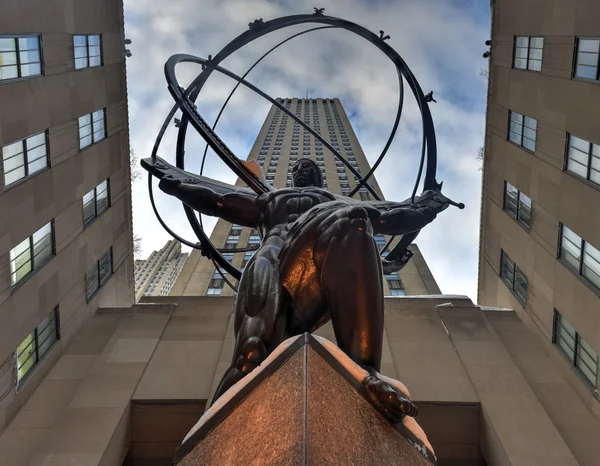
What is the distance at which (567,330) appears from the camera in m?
11.1

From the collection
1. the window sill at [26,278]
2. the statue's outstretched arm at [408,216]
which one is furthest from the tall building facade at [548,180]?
the window sill at [26,278]

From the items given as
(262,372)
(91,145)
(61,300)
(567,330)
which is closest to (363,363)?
(262,372)

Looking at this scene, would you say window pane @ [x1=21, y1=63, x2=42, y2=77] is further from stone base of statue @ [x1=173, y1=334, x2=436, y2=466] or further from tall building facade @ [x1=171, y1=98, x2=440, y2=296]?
tall building facade @ [x1=171, y1=98, x2=440, y2=296]

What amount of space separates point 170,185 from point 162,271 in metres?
92.9

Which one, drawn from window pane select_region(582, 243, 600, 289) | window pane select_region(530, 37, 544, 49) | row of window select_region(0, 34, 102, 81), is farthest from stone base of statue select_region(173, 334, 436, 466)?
window pane select_region(530, 37, 544, 49)

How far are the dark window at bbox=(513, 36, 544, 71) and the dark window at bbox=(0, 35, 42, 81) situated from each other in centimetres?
1231

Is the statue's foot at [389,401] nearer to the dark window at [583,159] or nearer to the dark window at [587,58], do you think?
the dark window at [583,159]

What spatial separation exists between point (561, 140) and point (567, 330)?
14.7 feet

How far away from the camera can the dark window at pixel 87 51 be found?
13156mm

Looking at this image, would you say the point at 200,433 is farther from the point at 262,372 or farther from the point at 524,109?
the point at 524,109

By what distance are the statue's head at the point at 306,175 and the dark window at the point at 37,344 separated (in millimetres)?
6423

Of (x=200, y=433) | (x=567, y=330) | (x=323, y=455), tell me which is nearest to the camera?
(x=323, y=455)

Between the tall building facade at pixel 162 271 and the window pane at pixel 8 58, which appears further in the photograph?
the tall building facade at pixel 162 271

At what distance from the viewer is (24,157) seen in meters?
10.5
